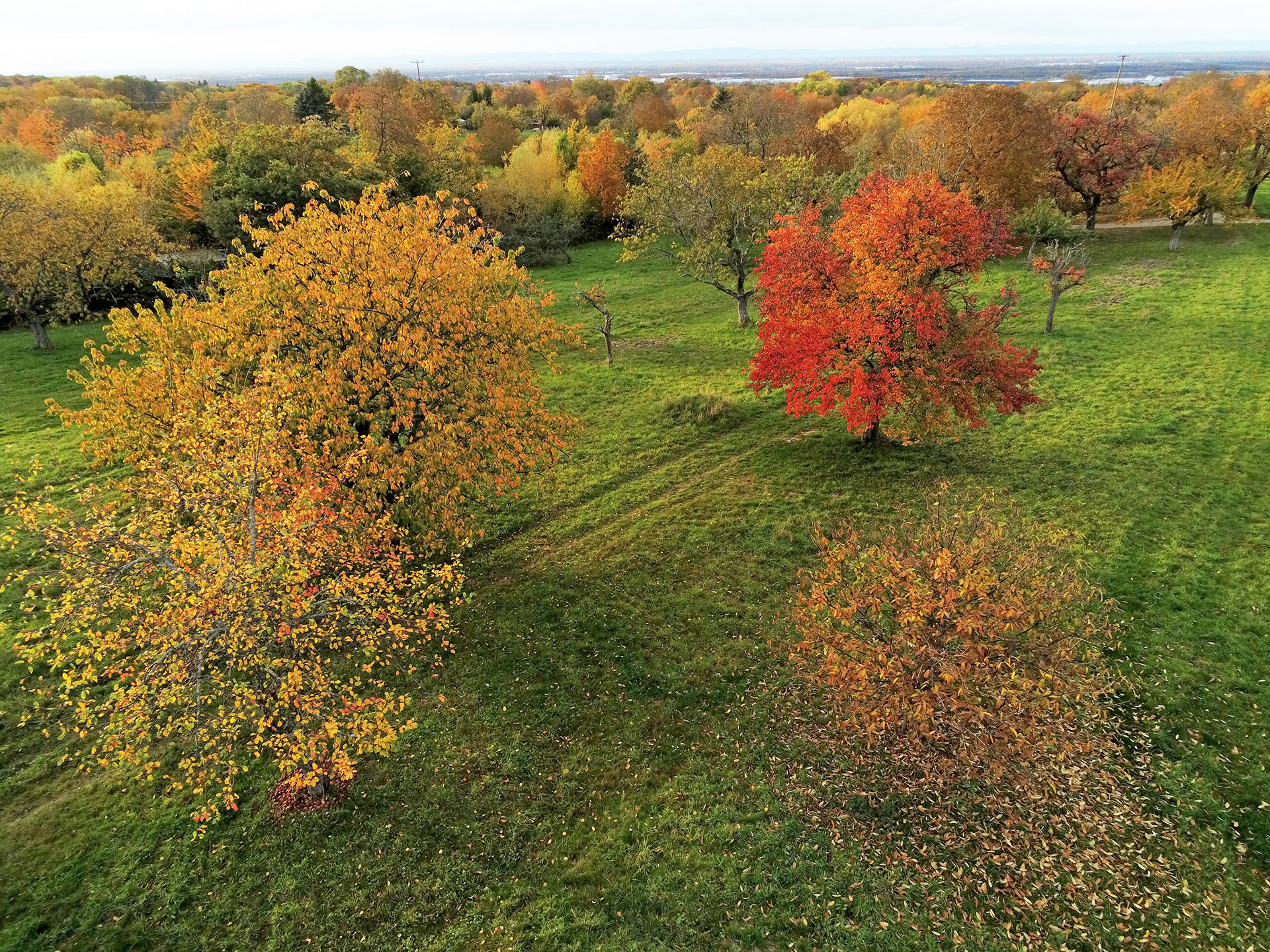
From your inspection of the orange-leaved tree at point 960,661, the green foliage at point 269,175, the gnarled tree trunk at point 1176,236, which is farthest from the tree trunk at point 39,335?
the gnarled tree trunk at point 1176,236

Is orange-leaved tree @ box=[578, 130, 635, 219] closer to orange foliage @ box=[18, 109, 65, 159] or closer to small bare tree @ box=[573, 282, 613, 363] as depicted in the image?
small bare tree @ box=[573, 282, 613, 363]

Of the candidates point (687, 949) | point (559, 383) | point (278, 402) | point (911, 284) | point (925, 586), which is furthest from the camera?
point (559, 383)

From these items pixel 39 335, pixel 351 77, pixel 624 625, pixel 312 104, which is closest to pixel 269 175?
pixel 39 335

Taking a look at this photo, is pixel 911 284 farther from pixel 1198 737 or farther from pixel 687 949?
pixel 687 949

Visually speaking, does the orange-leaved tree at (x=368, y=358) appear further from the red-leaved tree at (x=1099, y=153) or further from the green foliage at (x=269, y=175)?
the red-leaved tree at (x=1099, y=153)

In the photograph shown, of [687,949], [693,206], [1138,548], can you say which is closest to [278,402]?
[687,949]

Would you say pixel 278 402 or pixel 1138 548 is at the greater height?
pixel 278 402

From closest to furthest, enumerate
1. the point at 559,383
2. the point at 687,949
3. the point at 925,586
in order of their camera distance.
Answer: the point at 687,949 < the point at 925,586 < the point at 559,383

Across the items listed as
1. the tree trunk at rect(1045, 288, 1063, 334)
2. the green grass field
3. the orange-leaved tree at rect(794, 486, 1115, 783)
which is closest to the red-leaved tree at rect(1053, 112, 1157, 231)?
the tree trunk at rect(1045, 288, 1063, 334)

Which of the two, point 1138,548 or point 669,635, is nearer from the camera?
point 669,635
